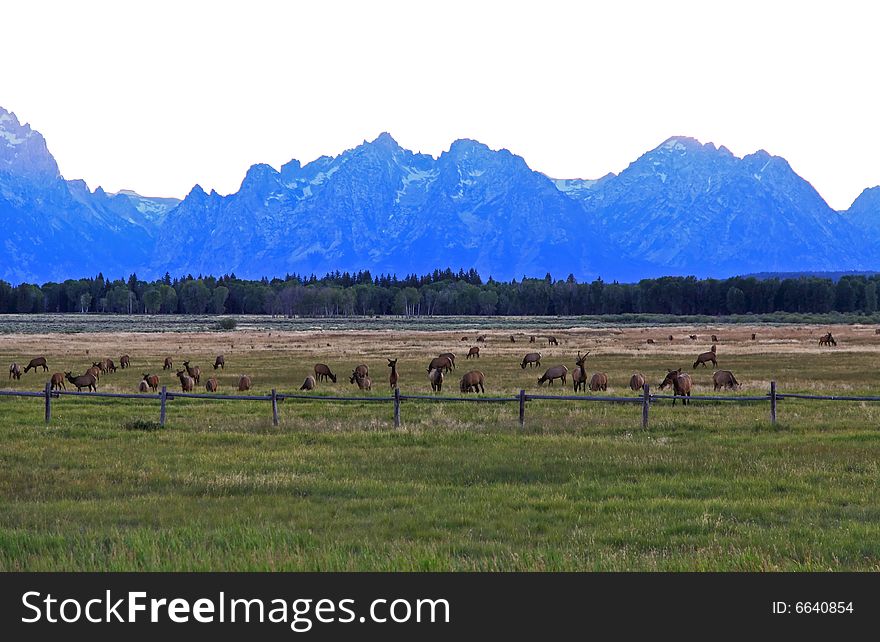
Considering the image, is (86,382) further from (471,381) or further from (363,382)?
(471,381)

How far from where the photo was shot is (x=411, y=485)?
647 inches

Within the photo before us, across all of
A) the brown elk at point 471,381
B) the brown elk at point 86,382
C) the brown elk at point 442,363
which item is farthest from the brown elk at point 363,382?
the brown elk at point 86,382

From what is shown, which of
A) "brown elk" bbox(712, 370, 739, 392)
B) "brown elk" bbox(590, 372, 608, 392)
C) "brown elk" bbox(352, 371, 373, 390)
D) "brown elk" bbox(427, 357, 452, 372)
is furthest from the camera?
"brown elk" bbox(427, 357, 452, 372)

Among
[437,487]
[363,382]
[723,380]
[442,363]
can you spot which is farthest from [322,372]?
[437,487]

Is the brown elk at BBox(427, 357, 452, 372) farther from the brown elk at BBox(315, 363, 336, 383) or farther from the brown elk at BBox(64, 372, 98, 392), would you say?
the brown elk at BBox(64, 372, 98, 392)

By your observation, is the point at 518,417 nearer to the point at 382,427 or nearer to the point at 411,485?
the point at 382,427

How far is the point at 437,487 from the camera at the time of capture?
16297 mm

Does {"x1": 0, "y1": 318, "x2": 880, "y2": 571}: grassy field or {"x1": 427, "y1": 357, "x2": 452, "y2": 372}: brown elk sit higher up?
{"x1": 427, "y1": 357, "x2": 452, "y2": 372}: brown elk

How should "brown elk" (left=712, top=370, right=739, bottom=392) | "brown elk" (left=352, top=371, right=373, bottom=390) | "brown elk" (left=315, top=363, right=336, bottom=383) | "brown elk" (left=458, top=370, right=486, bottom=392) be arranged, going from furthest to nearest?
1. "brown elk" (left=315, top=363, right=336, bottom=383)
2. "brown elk" (left=352, top=371, right=373, bottom=390)
3. "brown elk" (left=458, top=370, right=486, bottom=392)
4. "brown elk" (left=712, top=370, right=739, bottom=392)

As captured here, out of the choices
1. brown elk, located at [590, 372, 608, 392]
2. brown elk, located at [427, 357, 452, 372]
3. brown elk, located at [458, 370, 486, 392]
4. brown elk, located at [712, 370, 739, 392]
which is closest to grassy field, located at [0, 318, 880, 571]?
brown elk, located at [458, 370, 486, 392]

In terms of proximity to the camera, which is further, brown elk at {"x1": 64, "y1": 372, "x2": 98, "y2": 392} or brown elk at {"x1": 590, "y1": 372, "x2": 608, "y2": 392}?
brown elk at {"x1": 64, "y1": 372, "x2": 98, "y2": 392}

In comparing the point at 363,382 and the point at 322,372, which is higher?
the point at 322,372

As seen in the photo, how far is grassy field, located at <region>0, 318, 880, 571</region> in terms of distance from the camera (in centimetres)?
1158
